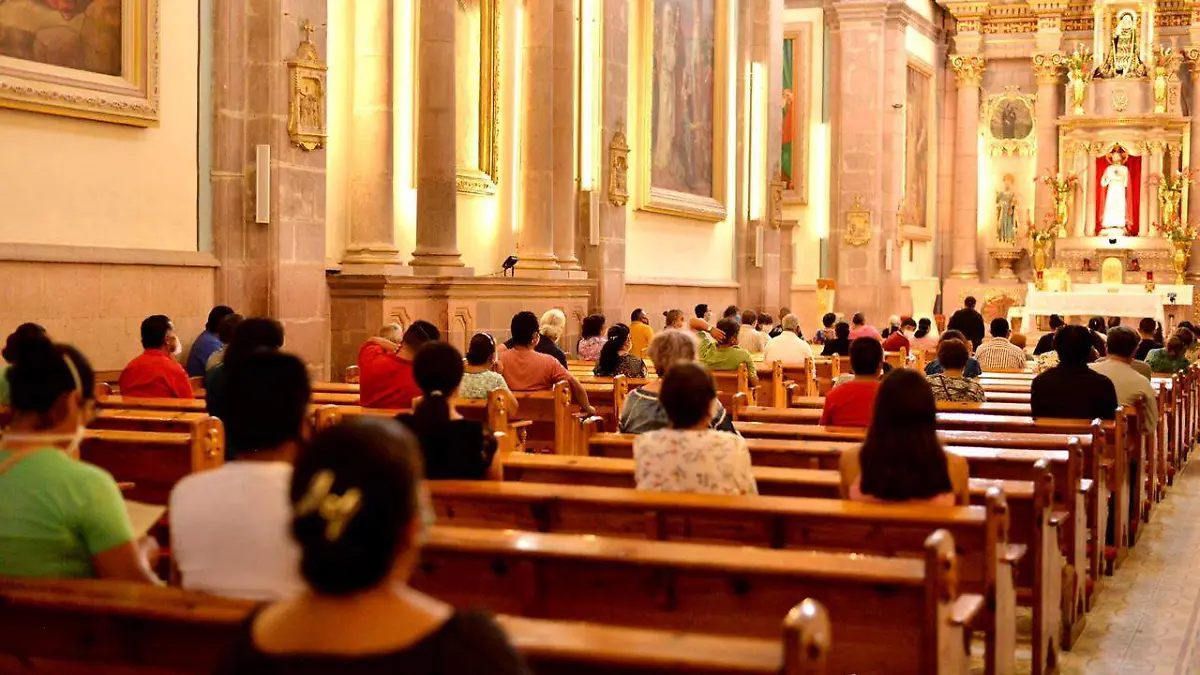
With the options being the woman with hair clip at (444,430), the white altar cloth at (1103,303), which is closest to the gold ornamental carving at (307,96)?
the woman with hair clip at (444,430)

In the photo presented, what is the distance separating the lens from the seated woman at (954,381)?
893 cm

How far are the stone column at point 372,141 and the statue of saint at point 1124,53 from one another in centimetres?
1850

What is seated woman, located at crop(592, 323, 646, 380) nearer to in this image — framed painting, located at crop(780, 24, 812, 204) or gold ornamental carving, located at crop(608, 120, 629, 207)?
gold ornamental carving, located at crop(608, 120, 629, 207)

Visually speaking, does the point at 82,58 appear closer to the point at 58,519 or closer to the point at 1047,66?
the point at 58,519

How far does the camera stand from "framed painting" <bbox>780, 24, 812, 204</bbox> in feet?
88.2

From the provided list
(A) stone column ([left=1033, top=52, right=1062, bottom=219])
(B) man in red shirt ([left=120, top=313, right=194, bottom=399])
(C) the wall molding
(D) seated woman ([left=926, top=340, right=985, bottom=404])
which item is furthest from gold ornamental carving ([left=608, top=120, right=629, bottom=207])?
(A) stone column ([left=1033, top=52, right=1062, bottom=219])

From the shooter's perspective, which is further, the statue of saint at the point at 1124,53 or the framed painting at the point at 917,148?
the framed painting at the point at 917,148

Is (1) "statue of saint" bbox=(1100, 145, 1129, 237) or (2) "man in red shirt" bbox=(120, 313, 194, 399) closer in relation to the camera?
(2) "man in red shirt" bbox=(120, 313, 194, 399)

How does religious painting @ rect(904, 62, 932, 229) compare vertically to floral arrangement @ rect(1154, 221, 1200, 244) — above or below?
above

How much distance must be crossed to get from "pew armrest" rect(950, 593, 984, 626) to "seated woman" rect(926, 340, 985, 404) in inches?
186

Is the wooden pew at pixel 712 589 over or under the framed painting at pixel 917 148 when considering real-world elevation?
under

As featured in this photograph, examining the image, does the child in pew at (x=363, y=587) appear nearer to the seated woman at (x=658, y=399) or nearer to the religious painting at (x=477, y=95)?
the seated woman at (x=658, y=399)

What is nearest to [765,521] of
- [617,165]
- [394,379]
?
[394,379]

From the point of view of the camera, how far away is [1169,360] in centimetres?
1353
